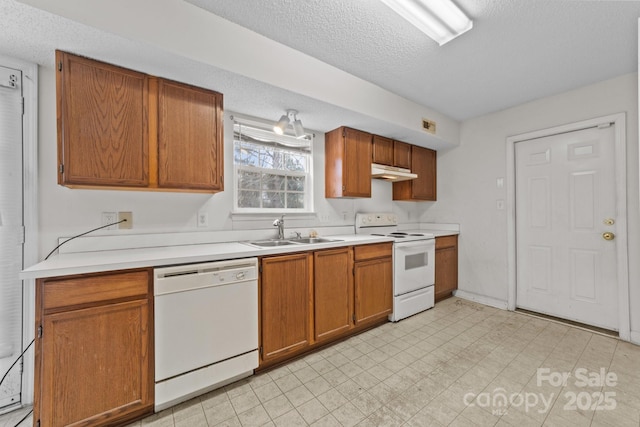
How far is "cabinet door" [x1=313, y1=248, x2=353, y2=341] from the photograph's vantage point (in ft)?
7.27

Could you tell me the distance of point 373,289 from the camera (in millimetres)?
2625

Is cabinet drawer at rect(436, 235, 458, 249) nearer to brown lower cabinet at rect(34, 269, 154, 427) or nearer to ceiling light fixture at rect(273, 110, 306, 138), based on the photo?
ceiling light fixture at rect(273, 110, 306, 138)

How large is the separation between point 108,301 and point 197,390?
797 millimetres

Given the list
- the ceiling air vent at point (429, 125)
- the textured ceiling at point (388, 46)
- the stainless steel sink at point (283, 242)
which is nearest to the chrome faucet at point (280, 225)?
the stainless steel sink at point (283, 242)

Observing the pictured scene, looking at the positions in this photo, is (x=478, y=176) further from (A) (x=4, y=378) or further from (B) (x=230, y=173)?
(A) (x=4, y=378)

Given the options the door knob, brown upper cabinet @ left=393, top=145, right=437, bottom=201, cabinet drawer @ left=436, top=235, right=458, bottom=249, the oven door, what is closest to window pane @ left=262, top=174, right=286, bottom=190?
the oven door

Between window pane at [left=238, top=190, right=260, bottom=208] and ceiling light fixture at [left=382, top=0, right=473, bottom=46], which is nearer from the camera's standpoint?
ceiling light fixture at [left=382, top=0, right=473, bottom=46]

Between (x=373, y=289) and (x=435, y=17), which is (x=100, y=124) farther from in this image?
(x=373, y=289)

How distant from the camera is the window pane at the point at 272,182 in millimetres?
2713

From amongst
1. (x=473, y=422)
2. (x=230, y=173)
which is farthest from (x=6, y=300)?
(x=473, y=422)

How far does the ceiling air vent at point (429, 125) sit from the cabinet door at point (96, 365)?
3269mm

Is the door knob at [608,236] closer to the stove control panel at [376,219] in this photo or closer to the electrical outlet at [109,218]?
the stove control panel at [376,219]

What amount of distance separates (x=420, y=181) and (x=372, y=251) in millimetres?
1678

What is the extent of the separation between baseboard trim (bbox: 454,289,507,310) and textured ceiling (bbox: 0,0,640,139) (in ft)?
8.24
